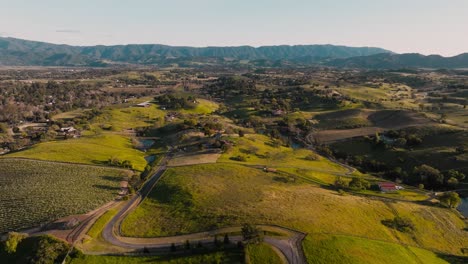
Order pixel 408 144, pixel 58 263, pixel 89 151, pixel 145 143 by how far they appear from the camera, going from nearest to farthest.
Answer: pixel 58 263 < pixel 89 151 < pixel 408 144 < pixel 145 143

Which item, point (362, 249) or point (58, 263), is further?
point (362, 249)

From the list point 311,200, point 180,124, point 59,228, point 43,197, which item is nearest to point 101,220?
point 59,228

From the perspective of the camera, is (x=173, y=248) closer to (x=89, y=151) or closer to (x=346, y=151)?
(x=89, y=151)

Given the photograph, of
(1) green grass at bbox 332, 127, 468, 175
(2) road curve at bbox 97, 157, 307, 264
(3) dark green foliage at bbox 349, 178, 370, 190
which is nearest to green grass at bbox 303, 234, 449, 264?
(2) road curve at bbox 97, 157, 307, 264

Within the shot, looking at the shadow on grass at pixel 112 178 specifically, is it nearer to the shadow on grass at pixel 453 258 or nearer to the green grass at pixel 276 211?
the green grass at pixel 276 211

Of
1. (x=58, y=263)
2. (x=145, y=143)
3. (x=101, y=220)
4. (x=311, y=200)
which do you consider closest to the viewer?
(x=58, y=263)

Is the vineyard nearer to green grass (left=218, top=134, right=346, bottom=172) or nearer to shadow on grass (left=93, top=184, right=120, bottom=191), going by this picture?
shadow on grass (left=93, top=184, right=120, bottom=191)
